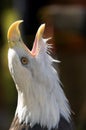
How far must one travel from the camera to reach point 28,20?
390 inches

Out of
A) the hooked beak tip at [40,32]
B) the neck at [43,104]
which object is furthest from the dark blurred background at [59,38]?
the hooked beak tip at [40,32]

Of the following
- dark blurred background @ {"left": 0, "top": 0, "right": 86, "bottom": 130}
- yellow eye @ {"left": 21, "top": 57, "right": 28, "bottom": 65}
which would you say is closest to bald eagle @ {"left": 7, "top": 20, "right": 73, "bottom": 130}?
yellow eye @ {"left": 21, "top": 57, "right": 28, "bottom": 65}

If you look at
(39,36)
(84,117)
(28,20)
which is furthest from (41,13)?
(39,36)

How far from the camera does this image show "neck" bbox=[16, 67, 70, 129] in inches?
188

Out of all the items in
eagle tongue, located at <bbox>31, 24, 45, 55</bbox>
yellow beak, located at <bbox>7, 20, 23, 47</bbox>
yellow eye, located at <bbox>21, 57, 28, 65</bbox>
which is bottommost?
yellow eye, located at <bbox>21, 57, 28, 65</bbox>

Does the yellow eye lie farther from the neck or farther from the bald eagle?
the neck

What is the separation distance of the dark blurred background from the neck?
152 inches

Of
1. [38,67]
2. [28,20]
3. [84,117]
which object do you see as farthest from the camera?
[28,20]

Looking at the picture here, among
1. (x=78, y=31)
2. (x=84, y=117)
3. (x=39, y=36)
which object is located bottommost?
(x=84, y=117)

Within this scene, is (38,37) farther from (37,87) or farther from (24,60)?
(37,87)

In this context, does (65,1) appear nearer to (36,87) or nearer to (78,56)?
(78,56)

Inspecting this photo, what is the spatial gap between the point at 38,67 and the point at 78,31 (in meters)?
4.60

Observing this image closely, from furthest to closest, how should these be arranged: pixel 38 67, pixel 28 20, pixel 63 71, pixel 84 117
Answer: pixel 28 20, pixel 63 71, pixel 84 117, pixel 38 67

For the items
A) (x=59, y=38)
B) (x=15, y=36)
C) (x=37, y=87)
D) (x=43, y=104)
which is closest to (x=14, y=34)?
(x=15, y=36)
